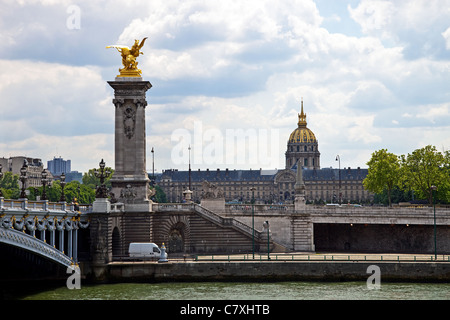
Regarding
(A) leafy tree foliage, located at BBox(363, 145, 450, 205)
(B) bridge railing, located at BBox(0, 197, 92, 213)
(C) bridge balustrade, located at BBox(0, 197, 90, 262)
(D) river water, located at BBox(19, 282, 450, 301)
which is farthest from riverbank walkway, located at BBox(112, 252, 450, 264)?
(A) leafy tree foliage, located at BBox(363, 145, 450, 205)

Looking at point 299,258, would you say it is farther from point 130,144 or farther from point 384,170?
point 384,170

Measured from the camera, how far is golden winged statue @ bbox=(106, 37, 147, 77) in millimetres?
80188

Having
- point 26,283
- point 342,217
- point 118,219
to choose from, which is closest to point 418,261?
point 342,217

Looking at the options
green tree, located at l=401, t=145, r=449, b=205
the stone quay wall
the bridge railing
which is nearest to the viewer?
the bridge railing

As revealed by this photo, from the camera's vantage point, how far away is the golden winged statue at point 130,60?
8019 centimetres

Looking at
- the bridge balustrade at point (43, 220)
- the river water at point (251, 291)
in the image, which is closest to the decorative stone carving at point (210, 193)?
the bridge balustrade at point (43, 220)

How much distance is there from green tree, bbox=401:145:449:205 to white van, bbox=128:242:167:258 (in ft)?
155

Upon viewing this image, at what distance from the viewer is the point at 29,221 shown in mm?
59781

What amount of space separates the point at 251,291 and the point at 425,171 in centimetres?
5250

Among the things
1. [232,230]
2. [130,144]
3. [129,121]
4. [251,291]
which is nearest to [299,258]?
[232,230]

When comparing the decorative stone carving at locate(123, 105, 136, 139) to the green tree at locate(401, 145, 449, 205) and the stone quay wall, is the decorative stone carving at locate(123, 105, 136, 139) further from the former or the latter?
the green tree at locate(401, 145, 449, 205)
